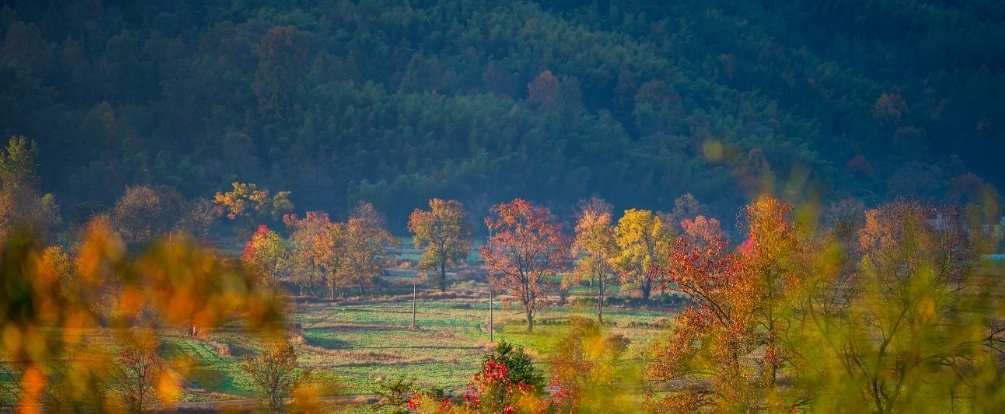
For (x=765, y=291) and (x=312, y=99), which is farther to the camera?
(x=312, y=99)

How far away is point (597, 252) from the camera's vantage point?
5912 cm

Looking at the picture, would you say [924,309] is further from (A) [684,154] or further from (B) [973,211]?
(A) [684,154]

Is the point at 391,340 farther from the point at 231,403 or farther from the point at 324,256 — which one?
the point at 231,403

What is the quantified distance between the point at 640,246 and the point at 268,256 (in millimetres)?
18768

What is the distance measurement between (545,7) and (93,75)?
289 feet

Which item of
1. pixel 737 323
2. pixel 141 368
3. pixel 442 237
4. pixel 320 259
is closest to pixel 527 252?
pixel 320 259

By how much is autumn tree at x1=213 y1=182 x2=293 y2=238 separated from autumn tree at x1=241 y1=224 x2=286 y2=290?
1922cm

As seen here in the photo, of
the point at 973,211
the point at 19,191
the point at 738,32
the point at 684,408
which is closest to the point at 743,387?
the point at 684,408

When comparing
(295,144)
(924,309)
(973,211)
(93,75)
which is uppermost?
(93,75)

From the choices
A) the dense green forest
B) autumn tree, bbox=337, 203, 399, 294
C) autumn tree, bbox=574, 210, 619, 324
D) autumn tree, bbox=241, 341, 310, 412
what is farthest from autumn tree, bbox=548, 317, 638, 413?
the dense green forest

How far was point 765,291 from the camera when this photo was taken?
733 inches

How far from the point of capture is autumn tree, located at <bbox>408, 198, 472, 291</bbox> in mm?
65312

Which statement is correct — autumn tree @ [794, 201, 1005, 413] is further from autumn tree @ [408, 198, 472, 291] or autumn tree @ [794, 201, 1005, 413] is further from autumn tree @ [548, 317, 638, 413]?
autumn tree @ [408, 198, 472, 291]

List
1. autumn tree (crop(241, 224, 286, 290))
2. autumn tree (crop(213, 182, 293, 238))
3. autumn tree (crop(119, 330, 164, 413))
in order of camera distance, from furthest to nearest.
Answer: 1. autumn tree (crop(213, 182, 293, 238))
2. autumn tree (crop(241, 224, 286, 290))
3. autumn tree (crop(119, 330, 164, 413))
